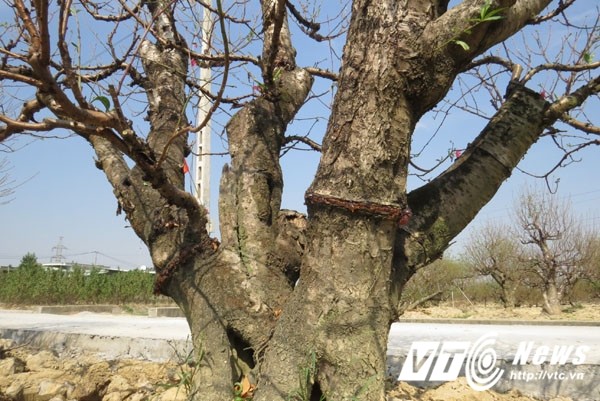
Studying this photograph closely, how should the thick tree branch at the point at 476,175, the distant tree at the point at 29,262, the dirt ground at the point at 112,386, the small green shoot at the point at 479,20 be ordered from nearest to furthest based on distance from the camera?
1. the small green shoot at the point at 479,20
2. the thick tree branch at the point at 476,175
3. the dirt ground at the point at 112,386
4. the distant tree at the point at 29,262

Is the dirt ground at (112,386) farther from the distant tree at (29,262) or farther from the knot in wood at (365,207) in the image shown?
the distant tree at (29,262)

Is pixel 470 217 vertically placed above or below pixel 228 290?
above

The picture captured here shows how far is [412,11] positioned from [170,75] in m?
1.38

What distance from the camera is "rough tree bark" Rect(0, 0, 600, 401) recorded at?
1.64 m

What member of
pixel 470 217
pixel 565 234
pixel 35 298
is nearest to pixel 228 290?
pixel 470 217

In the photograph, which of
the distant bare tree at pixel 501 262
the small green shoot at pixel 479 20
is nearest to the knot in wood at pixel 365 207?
the small green shoot at pixel 479 20

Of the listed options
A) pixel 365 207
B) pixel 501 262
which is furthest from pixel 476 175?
pixel 501 262

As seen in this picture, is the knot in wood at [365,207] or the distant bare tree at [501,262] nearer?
the knot in wood at [365,207]

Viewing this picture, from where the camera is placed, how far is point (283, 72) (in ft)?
8.21

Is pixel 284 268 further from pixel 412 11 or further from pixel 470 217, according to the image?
pixel 412 11

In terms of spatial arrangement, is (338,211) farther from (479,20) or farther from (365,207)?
(479,20)

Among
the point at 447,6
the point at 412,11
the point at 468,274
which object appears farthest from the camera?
the point at 468,274

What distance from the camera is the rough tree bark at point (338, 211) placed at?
5.37ft

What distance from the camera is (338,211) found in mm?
1684
